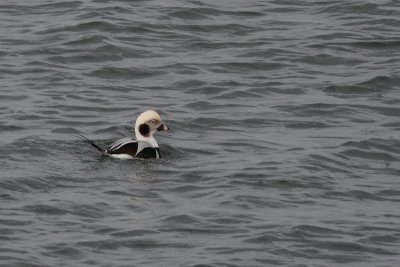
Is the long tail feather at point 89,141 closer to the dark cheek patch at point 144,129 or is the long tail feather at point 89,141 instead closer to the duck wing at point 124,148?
the duck wing at point 124,148

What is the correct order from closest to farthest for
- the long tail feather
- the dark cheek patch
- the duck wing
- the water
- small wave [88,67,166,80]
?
1. the water
2. the duck wing
3. the long tail feather
4. the dark cheek patch
5. small wave [88,67,166,80]

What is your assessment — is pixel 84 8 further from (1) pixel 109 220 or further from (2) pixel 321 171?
(1) pixel 109 220

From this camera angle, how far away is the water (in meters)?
13.5

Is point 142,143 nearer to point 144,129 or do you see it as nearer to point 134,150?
point 134,150

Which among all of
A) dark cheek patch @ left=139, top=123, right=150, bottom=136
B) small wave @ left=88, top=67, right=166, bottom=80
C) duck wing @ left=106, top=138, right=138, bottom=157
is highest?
dark cheek patch @ left=139, top=123, right=150, bottom=136

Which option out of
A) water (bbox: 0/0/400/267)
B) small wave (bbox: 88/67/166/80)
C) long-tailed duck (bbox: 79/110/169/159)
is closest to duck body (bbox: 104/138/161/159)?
long-tailed duck (bbox: 79/110/169/159)

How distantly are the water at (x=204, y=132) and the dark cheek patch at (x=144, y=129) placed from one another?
13.3 inches

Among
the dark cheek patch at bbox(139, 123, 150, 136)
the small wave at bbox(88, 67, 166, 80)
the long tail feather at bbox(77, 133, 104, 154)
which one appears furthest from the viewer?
the small wave at bbox(88, 67, 166, 80)

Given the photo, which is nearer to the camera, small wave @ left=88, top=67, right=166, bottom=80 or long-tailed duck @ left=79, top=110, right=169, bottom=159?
long-tailed duck @ left=79, top=110, right=169, bottom=159

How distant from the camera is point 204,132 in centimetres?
1838

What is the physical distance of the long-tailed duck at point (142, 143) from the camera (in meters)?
17.0

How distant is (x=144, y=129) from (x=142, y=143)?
0.29m

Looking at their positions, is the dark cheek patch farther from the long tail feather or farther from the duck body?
the long tail feather

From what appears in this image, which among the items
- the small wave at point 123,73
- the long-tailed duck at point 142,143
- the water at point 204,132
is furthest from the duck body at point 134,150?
the small wave at point 123,73
